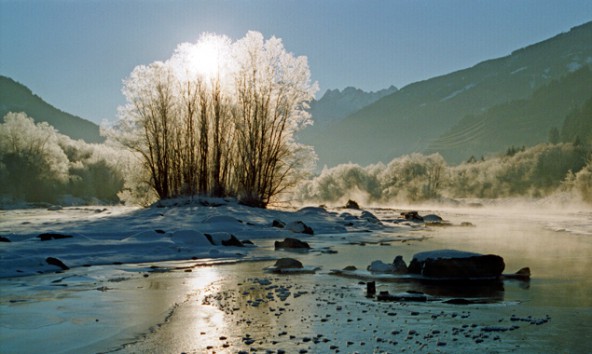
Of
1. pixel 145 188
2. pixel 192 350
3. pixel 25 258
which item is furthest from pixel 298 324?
pixel 145 188

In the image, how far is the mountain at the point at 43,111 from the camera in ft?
588

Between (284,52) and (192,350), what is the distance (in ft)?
91.0

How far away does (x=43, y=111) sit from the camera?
18250cm

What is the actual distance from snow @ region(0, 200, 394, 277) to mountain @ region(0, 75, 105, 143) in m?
167

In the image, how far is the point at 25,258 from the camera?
36.3ft

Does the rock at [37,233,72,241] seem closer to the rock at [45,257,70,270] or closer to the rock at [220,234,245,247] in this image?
the rock at [45,257,70,270]

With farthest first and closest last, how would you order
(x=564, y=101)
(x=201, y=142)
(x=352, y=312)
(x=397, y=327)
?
(x=564, y=101), (x=201, y=142), (x=352, y=312), (x=397, y=327)

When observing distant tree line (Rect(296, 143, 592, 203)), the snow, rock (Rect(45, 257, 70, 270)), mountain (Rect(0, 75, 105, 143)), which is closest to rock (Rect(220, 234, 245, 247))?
the snow

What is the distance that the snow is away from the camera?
1205 cm

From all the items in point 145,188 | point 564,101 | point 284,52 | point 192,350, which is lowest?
point 192,350

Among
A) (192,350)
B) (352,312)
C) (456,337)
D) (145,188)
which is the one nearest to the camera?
(192,350)

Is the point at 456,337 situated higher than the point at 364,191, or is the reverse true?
the point at 364,191

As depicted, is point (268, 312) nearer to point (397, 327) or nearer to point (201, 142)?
point (397, 327)

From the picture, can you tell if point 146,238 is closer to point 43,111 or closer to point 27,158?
point 27,158
